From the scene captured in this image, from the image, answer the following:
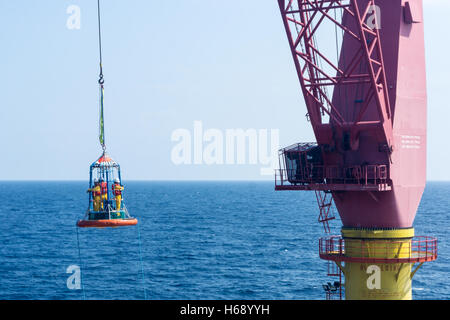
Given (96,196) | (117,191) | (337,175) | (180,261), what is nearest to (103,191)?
(96,196)

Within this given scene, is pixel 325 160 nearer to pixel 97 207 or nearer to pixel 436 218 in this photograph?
pixel 97 207

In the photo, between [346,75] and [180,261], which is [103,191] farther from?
[180,261]

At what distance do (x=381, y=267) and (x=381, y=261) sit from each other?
565 mm

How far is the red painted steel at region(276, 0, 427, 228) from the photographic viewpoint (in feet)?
126

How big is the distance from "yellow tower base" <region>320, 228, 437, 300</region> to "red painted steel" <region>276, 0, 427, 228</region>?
0.72 meters

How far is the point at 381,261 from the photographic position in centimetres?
3922

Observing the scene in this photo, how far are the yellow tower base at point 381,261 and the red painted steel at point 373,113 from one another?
0.72 m

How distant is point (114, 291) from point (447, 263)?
51.9 meters
